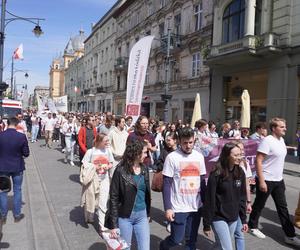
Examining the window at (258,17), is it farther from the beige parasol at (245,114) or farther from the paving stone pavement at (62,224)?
the paving stone pavement at (62,224)

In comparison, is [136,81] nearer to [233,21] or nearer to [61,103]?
[61,103]

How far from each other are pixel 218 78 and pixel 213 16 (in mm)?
4333

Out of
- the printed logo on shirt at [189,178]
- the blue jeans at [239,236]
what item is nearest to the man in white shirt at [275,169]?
the blue jeans at [239,236]

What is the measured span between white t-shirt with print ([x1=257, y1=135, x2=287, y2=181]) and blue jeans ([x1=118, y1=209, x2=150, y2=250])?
2447 millimetres

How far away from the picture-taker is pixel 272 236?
6.01 meters

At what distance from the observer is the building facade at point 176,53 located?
90.3 feet

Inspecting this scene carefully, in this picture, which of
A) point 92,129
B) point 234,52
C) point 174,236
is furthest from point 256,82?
point 174,236

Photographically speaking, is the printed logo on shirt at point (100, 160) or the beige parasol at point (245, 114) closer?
the printed logo on shirt at point (100, 160)

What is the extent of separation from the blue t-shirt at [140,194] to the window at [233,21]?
20.2m

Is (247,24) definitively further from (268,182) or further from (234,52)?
(268,182)

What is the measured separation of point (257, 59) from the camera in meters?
21.6

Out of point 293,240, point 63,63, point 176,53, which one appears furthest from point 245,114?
point 63,63

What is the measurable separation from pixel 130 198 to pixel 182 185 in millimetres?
619

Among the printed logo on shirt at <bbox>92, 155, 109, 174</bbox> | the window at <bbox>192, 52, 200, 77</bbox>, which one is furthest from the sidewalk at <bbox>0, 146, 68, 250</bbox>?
the window at <bbox>192, 52, 200, 77</bbox>
